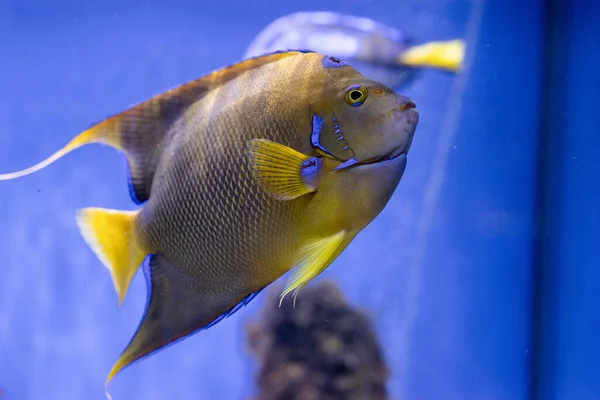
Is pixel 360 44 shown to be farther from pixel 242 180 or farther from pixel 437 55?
pixel 242 180

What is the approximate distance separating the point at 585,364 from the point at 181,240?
58.5 inches

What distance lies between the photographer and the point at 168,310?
2.59 feet

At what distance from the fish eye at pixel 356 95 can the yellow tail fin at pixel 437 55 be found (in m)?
1.58

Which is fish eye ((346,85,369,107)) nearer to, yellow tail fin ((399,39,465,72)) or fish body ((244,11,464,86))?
fish body ((244,11,464,86))

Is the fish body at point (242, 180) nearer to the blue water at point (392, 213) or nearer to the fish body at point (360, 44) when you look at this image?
the blue water at point (392, 213)

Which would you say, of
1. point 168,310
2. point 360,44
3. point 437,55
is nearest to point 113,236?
point 168,310

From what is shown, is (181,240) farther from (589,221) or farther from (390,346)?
(390,346)

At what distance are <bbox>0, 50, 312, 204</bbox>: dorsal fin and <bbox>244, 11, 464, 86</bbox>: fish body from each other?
1.25m

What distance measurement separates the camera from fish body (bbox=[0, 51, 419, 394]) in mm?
654

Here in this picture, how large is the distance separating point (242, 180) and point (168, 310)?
0.25 m

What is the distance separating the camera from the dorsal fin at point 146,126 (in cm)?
77

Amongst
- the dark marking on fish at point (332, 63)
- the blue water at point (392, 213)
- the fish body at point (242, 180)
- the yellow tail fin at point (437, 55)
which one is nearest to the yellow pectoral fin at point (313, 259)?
the fish body at point (242, 180)

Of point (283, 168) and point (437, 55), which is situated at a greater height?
point (437, 55)

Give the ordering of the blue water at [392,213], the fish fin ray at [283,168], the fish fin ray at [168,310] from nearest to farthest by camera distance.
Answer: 1. the fish fin ray at [283,168]
2. the fish fin ray at [168,310]
3. the blue water at [392,213]
